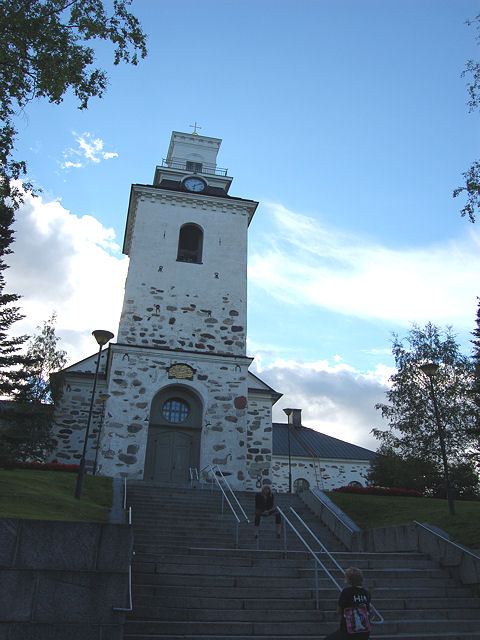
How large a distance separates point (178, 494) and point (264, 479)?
5.33 metres

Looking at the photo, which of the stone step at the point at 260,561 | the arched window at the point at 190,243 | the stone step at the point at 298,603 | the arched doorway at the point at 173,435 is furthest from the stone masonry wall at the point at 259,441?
the stone step at the point at 298,603

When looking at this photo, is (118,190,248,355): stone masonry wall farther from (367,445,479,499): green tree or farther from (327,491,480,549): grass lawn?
(367,445,479,499): green tree

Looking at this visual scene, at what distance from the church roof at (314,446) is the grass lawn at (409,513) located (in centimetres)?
1715

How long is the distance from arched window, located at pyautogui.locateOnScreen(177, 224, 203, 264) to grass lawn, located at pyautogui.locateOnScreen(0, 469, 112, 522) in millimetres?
10272

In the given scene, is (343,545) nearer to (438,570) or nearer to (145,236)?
(438,570)

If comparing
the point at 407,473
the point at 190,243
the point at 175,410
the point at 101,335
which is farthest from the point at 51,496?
the point at 407,473

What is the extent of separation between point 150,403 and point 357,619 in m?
13.6

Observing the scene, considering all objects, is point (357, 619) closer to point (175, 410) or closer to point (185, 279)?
point (175, 410)

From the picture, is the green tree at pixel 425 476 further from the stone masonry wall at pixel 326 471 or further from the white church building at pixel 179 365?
the stone masonry wall at pixel 326 471

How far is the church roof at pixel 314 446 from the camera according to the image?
111 ft

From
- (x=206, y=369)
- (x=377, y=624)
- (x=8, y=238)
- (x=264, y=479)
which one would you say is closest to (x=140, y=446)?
(x=206, y=369)

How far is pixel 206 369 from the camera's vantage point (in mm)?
18953

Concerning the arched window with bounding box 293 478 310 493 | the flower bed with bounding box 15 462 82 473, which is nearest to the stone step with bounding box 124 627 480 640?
the flower bed with bounding box 15 462 82 473

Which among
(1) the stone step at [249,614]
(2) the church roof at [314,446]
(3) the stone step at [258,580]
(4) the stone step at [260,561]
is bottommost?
(1) the stone step at [249,614]
